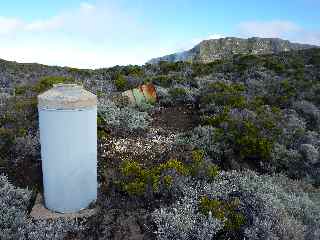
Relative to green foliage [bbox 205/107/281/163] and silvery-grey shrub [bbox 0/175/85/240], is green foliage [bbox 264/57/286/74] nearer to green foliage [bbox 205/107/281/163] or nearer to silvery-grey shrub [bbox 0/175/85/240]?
green foliage [bbox 205/107/281/163]

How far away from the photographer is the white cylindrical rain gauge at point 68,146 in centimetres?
462

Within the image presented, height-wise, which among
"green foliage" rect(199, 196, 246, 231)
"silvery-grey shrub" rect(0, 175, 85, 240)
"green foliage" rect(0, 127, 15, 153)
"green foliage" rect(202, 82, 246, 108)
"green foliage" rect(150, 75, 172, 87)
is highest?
"green foliage" rect(150, 75, 172, 87)

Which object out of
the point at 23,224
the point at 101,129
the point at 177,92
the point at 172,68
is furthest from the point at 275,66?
the point at 23,224

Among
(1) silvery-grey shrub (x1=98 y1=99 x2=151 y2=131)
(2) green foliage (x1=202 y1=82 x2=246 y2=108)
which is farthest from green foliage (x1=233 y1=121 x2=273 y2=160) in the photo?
(2) green foliage (x1=202 y1=82 x2=246 y2=108)

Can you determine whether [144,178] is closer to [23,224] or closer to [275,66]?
[23,224]

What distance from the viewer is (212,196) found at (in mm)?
5039

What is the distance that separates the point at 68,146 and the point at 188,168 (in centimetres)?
185

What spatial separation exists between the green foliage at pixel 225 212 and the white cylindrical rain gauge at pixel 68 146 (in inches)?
58.9

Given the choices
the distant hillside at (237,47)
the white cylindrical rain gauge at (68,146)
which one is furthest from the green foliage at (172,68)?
the distant hillside at (237,47)

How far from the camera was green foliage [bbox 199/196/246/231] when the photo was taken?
454 cm

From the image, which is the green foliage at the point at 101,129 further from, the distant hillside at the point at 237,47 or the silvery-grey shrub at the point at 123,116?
the distant hillside at the point at 237,47

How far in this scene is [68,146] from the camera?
15.4ft

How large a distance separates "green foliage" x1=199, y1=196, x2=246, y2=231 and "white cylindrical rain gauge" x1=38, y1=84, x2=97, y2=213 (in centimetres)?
149

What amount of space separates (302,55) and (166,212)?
21242 mm
